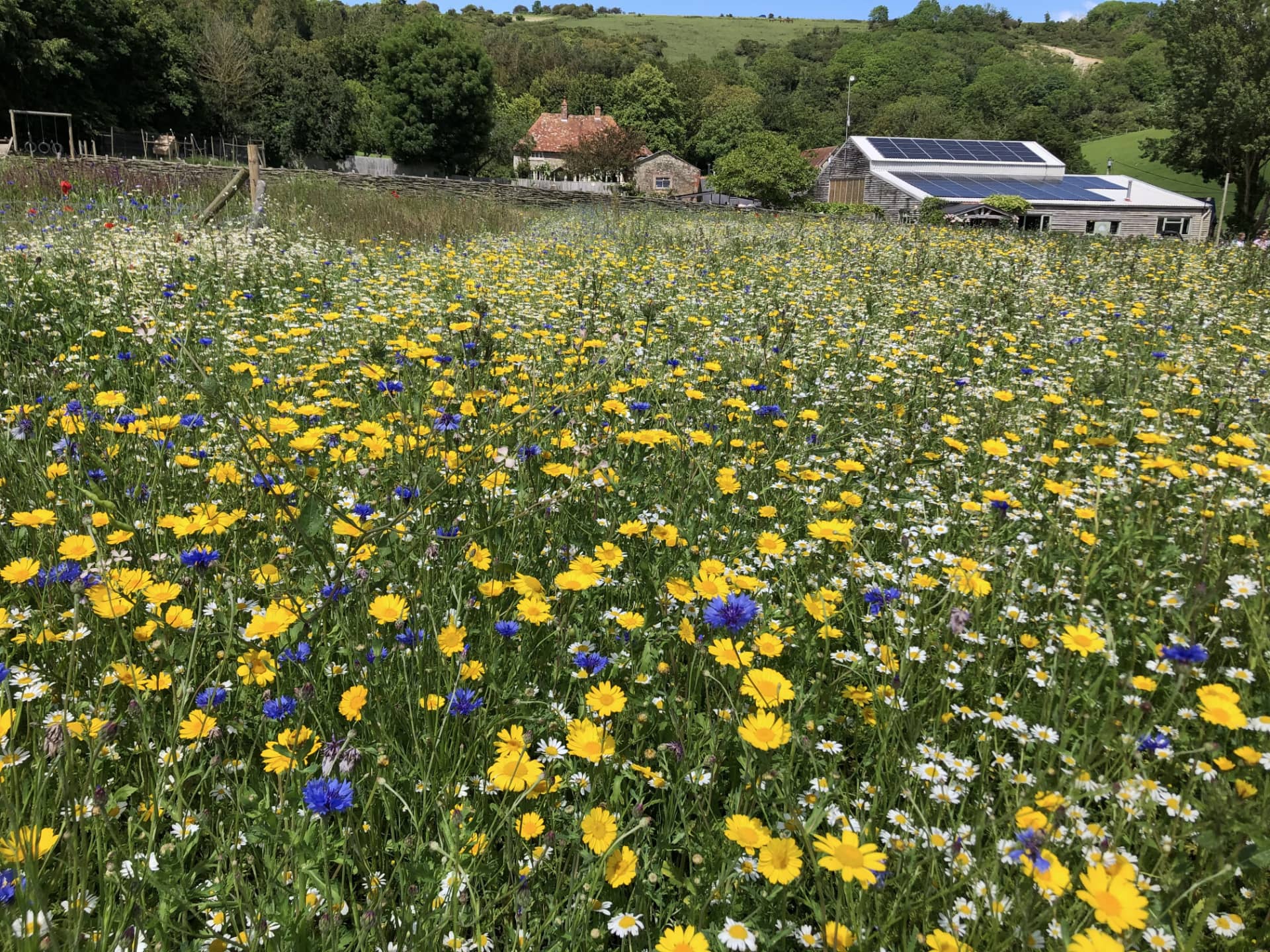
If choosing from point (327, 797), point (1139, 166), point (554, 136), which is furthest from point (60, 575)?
point (554, 136)

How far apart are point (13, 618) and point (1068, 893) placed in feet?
7.71

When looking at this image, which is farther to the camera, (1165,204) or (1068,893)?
(1165,204)

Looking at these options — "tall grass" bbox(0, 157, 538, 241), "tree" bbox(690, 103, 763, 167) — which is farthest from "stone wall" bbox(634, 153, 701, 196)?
"tall grass" bbox(0, 157, 538, 241)

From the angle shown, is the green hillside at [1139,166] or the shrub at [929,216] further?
the green hillside at [1139,166]

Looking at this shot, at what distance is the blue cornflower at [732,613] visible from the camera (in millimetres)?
1438

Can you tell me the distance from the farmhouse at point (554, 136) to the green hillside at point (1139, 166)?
158 feet

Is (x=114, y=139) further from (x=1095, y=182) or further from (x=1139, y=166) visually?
(x=1139, y=166)

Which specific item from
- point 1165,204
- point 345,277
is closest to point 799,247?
point 345,277

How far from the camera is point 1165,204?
140ft

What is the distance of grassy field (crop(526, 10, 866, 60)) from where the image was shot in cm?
14088

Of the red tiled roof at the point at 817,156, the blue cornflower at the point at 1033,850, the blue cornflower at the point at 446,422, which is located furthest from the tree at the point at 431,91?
the blue cornflower at the point at 1033,850

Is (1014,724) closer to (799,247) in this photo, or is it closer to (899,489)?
(899,489)

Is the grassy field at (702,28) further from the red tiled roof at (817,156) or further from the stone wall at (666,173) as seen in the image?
the stone wall at (666,173)

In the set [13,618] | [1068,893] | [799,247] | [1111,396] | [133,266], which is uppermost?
[799,247]
